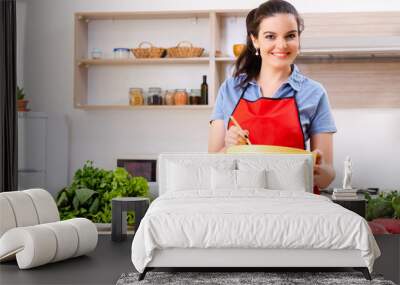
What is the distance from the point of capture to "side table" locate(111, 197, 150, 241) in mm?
5449

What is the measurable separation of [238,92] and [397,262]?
2.29m

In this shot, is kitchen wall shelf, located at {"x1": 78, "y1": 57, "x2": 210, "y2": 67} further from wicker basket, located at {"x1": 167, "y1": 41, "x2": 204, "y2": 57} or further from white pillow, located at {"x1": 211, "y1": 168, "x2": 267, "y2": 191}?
white pillow, located at {"x1": 211, "y1": 168, "x2": 267, "y2": 191}

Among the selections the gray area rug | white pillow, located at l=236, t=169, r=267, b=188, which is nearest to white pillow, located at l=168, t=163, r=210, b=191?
white pillow, located at l=236, t=169, r=267, b=188

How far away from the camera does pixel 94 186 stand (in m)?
6.58

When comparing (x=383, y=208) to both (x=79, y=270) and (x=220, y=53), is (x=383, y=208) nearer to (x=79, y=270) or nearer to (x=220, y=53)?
(x=220, y=53)

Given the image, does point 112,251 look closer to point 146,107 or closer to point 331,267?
point 331,267

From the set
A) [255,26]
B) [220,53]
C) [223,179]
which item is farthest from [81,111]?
[223,179]

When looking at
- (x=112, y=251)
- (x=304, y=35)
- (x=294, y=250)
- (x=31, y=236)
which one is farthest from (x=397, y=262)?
(x=304, y=35)

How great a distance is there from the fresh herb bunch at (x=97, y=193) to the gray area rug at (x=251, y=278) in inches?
85.7

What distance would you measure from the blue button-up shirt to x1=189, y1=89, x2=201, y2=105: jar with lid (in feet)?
1.43

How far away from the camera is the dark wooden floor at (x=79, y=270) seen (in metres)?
4.11

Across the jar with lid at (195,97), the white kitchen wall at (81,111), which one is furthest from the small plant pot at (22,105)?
the jar with lid at (195,97)

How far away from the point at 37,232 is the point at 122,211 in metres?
1.15

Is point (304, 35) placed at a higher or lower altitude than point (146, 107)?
higher
